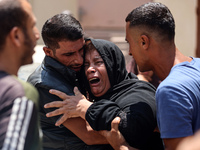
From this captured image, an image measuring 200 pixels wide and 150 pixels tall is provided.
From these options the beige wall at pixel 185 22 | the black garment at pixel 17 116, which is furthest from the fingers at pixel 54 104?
the beige wall at pixel 185 22

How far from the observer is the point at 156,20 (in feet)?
8.98

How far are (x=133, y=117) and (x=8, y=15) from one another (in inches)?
54.7

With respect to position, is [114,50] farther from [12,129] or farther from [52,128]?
[12,129]

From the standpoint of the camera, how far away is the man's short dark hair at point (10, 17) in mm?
1777

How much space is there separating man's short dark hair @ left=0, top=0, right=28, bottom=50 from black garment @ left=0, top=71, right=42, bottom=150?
24 centimetres

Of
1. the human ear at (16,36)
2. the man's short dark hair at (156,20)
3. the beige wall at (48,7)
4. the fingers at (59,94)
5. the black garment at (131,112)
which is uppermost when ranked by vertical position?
the human ear at (16,36)

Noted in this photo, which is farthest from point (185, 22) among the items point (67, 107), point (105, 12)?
point (67, 107)

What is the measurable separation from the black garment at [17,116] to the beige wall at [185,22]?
24.9 feet

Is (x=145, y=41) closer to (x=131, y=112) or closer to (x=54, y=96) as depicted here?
(x=131, y=112)

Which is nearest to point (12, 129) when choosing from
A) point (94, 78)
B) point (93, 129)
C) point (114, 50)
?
point (93, 129)

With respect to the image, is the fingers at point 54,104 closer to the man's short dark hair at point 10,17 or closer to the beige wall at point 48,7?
the man's short dark hair at point 10,17

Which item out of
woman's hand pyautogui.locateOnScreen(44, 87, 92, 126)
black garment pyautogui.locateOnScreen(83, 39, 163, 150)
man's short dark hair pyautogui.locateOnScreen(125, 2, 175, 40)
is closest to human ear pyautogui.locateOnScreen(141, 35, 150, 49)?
man's short dark hair pyautogui.locateOnScreen(125, 2, 175, 40)

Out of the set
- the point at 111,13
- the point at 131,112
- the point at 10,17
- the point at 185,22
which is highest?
the point at 10,17

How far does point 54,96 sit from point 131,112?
0.70 metres
